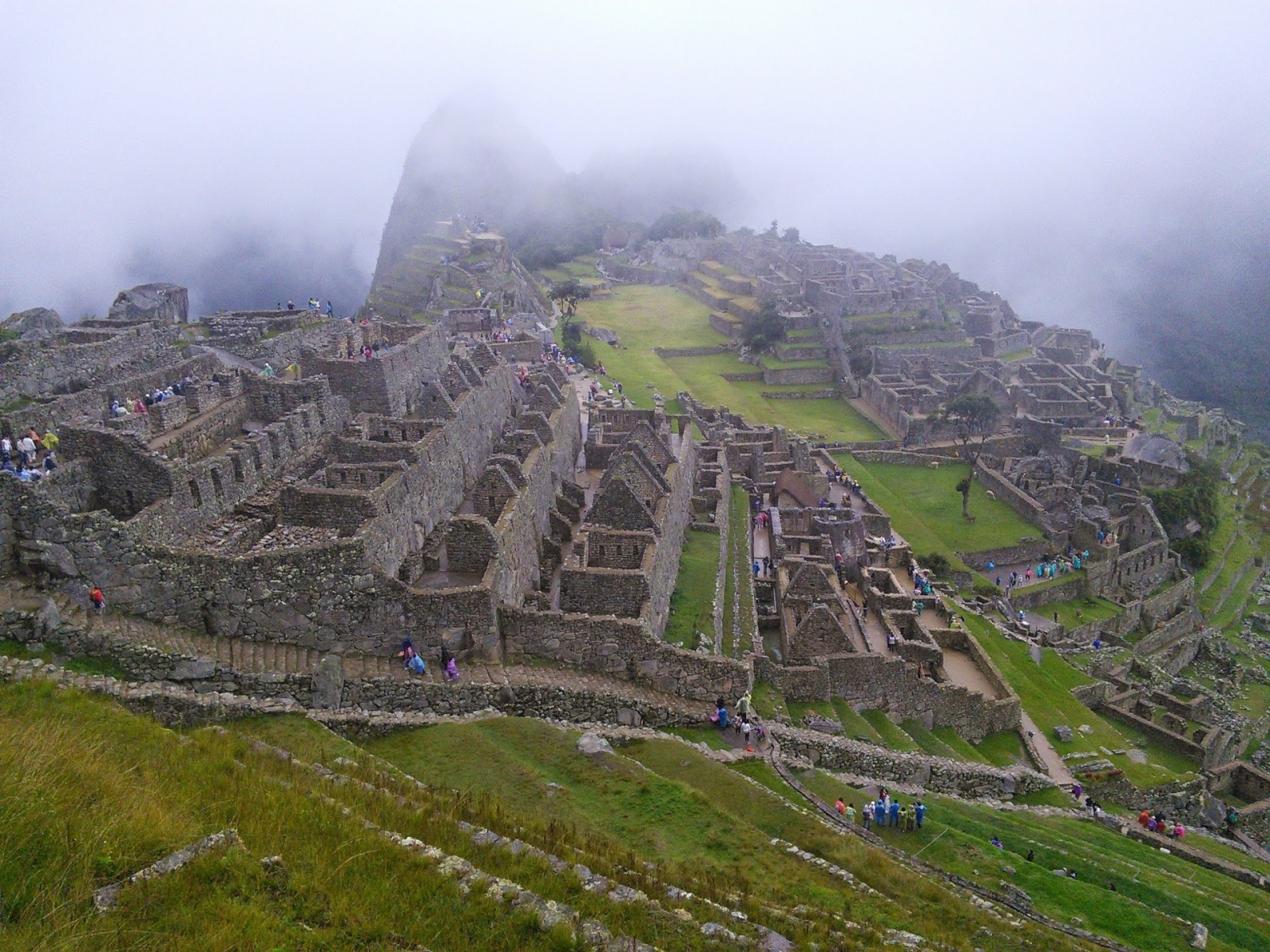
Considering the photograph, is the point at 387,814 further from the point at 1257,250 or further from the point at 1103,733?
the point at 1257,250

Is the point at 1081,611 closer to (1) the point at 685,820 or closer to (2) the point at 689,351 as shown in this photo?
(1) the point at 685,820

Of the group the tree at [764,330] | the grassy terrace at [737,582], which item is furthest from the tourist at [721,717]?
the tree at [764,330]

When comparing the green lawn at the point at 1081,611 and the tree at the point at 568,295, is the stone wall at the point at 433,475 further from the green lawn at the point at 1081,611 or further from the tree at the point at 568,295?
the tree at the point at 568,295

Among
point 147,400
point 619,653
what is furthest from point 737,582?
point 147,400

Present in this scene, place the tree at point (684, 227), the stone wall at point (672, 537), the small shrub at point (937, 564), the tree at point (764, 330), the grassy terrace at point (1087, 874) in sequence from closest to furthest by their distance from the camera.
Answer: the grassy terrace at point (1087, 874) < the stone wall at point (672, 537) < the small shrub at point (937, 564) < the tree at point (764, 330) < the tree at point (684, 227)

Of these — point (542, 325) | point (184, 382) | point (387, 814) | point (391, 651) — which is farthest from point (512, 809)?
point (542, 325)

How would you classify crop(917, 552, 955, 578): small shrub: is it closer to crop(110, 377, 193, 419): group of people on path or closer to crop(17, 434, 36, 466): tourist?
crop(110, 377, 193, 419): group of people on path

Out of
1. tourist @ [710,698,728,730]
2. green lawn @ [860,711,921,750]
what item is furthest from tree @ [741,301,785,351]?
tourist @ [710,698,728,730]
